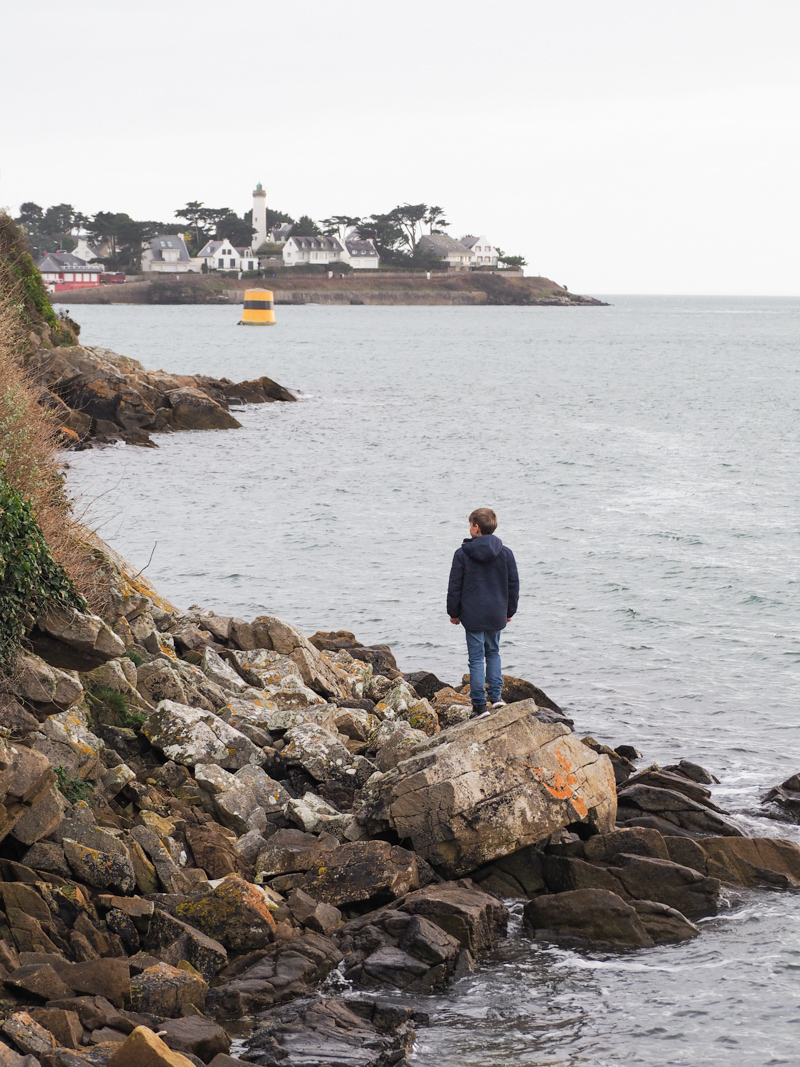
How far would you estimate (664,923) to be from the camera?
35.9 feet

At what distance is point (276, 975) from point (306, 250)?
641 feet

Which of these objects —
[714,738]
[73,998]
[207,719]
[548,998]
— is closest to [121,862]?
[73,998]

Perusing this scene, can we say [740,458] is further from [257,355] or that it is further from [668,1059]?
[257,355]

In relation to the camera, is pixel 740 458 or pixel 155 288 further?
pixel 155 288

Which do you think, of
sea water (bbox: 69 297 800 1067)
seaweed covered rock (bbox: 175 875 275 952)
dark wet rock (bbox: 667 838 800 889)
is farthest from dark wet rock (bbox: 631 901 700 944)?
seaweed covered rock (bbox: 175 875 275 952)

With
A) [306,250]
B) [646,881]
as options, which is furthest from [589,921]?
[306,250]

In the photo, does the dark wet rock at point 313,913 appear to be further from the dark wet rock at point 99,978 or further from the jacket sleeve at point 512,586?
the jacket sleeve at point 512,586

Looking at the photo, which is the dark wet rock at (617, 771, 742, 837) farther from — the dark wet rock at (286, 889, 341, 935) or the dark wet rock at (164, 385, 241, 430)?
the dark wet rock at (164, 385, 241, 430)

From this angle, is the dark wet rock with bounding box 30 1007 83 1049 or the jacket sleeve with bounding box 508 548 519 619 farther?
the jacket sleeve with bounding box 508 548 519 619

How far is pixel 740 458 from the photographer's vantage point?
1863 inches

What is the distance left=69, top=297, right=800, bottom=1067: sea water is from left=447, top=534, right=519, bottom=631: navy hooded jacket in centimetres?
369

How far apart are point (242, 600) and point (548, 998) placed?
15.0m

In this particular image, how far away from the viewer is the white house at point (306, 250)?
196000 mm

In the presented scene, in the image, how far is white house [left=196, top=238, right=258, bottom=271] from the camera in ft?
633
